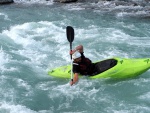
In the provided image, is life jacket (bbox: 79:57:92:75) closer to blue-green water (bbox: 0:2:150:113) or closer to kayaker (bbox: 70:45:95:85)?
kayaker (bbox: 70:45:95:85)

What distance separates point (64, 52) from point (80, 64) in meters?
2.53

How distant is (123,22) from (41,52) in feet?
14.7

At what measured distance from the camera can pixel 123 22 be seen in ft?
44.1

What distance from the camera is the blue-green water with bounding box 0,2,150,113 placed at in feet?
23.9

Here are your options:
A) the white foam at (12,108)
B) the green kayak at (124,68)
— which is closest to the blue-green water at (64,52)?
the white foam at (12,108)

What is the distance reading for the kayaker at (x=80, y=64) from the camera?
25.4 feet

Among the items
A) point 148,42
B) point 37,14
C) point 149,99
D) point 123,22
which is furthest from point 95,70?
point 37,14

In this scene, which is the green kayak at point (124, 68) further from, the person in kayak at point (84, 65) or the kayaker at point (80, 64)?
the kayaker at point (80, 64)

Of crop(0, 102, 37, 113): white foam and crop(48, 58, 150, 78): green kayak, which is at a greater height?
crop(48, 58, 150, 78): green kayak

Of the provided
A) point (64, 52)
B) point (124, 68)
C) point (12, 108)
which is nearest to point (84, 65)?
point (124, 68)

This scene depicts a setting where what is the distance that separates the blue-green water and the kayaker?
0.22m

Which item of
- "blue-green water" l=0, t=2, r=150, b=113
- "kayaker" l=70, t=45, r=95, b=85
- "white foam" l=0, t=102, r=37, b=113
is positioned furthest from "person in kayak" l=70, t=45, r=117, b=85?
"white foam" l=0, t=102, r=37, b=113

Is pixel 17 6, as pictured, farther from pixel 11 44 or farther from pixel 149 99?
pixel 149 99

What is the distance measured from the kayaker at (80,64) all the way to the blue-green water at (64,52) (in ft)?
0.72
